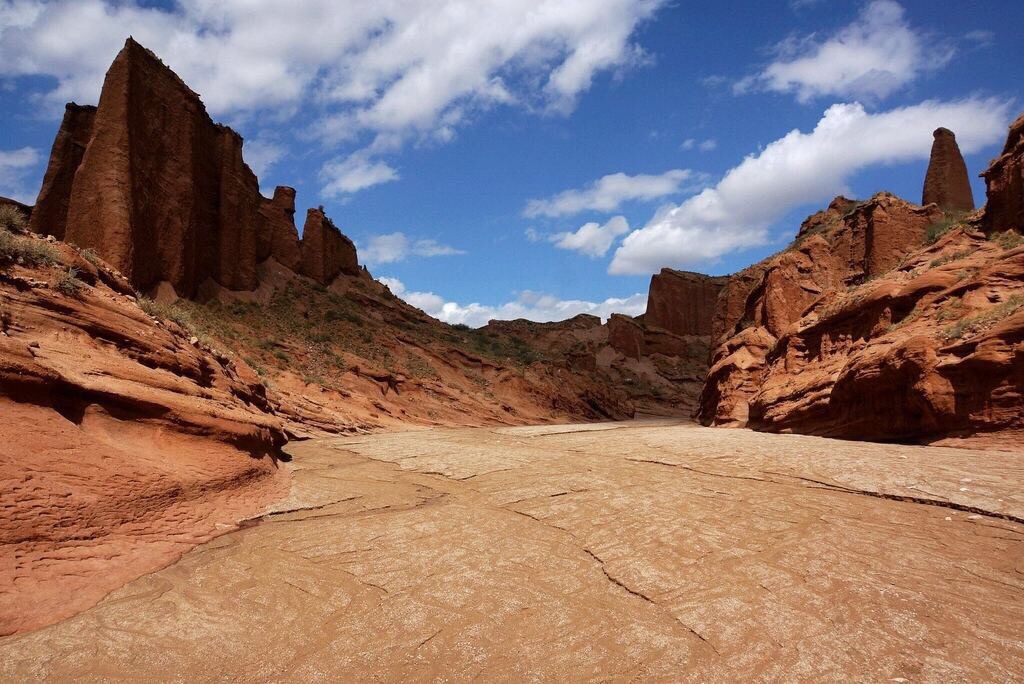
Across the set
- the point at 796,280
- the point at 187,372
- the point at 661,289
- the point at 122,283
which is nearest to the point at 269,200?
the point at 122,283

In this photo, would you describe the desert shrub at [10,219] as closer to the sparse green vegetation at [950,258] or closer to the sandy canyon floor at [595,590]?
the sandy canyon floor at [595,590]

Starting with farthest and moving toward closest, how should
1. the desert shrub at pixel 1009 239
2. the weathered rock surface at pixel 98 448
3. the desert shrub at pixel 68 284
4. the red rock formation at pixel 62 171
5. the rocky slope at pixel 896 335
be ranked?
1. the red rock formation at pixel 62 171
2. the desert shrub at pixel 1009 239
3. the rocky slope at pixel 896 335
4. the desert shrub at pixel 68 284
5. the weathered rock surface at pixel 98 448

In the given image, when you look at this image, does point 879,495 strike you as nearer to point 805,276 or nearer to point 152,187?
point 805,276

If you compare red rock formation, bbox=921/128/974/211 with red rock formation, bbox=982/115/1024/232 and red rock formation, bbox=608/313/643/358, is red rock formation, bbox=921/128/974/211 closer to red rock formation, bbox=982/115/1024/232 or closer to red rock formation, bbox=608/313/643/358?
red rock formation, bbox=982/115/1024/232

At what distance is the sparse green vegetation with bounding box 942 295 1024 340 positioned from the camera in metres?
10.1

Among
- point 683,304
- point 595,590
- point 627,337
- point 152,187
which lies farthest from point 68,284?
point 683,304

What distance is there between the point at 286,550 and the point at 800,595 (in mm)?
4820

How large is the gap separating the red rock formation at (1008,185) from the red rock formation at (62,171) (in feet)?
106

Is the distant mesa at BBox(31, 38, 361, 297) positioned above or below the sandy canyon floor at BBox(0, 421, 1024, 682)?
above

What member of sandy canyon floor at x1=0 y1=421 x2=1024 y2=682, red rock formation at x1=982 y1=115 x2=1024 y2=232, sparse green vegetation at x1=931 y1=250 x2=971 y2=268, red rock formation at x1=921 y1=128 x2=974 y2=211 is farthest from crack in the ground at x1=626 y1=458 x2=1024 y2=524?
red rock formation at x1=921 y1=128 x2=974 y2=211

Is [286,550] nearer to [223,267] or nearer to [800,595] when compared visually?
[800,595]


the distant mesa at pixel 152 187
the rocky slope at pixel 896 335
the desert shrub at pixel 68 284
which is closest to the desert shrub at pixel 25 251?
the desert shrub at pixel 68 284

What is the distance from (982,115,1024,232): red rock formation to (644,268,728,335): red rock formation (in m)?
45.6

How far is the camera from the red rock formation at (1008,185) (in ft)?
46.1
